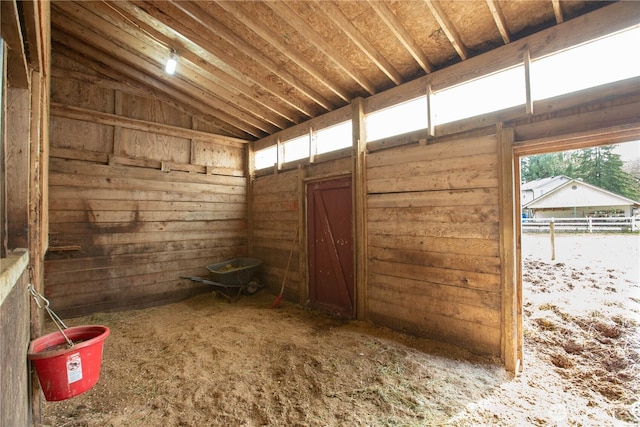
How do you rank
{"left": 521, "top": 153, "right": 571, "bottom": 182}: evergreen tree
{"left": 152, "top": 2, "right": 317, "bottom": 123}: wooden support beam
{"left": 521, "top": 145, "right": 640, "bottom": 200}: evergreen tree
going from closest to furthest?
{"left": 152, "top": 2, "right": 317, "bottom": 123}: wooden support beam < {"left": 521, "top": 145, "right": 640, "bottom": 200}: evergreen tree < {"left": 521, "top": 153, "right": 571, "bottom": 182}: evergreen tree

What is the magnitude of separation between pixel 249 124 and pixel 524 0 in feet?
13.5

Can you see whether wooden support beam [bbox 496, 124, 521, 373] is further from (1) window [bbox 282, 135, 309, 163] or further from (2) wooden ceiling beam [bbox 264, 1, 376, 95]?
(1) window [bbox 282, 135, 309, 163]

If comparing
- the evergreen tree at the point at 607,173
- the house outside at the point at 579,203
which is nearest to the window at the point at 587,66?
the house outside at the point at 579,203

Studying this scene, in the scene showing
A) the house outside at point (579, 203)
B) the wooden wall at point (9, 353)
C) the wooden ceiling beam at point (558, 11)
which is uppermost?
the wooden ceiling beam at point (558, 11)

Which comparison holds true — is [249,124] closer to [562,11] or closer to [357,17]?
[357,17]

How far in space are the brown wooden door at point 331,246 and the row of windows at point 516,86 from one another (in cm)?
76

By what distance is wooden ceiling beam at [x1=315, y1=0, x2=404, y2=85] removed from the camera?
102 inches

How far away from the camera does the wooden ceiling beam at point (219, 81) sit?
3.27 metres

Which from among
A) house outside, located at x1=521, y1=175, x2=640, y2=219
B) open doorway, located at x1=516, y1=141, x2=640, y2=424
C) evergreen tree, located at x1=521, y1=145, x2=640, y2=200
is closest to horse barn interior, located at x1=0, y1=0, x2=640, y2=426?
open doorway, located at x1=516, y1=141, x2=640, y2=424

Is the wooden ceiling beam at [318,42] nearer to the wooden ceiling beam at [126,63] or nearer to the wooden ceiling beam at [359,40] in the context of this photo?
the wooden ceiling beam at [359,40]

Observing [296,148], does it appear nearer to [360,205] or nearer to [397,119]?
[360,205]

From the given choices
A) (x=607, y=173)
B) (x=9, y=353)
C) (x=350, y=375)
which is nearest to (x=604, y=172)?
(x=607, y=173)

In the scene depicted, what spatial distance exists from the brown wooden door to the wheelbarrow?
1.15m

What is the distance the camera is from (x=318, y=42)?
2.96 m
